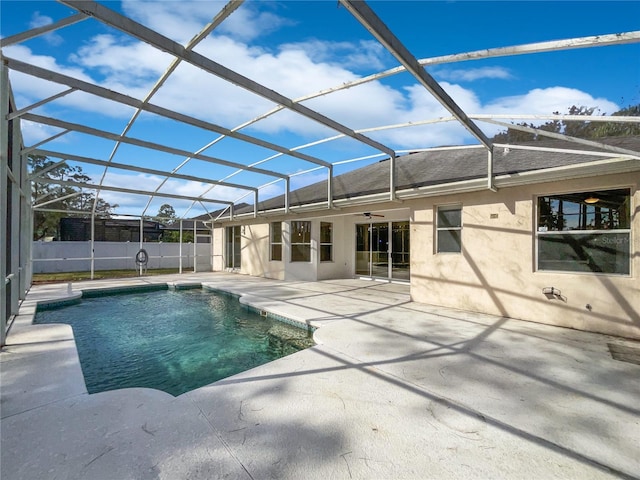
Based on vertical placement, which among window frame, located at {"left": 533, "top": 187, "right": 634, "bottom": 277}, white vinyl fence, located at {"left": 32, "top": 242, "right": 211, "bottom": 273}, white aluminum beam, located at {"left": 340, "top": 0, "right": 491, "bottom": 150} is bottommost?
white vinyl fence, located at {"left": 32, "top": 242, "right": 211, "bottom": 273}

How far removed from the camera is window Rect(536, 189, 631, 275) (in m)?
4.54

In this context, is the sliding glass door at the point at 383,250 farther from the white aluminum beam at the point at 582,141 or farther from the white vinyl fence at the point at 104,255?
the white vinyl fence at the point at 104,255

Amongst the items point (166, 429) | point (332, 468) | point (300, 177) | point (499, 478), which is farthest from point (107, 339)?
point (300, 177)

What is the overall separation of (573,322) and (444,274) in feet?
7.55

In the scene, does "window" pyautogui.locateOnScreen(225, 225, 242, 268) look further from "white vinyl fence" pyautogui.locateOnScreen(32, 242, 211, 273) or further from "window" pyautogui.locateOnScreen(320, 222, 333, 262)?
"window" pyautogui.locateOnScreen(320, 222, 333, 262)

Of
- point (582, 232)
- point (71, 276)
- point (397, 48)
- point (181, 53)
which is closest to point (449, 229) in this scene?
point (582, 232)

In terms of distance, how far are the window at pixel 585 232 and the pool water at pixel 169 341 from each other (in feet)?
15.6

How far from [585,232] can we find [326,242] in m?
7.49

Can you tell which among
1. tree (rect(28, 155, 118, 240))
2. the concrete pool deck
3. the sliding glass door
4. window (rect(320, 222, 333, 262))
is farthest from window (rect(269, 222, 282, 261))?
tree (rect(28, 155, 118, 240))

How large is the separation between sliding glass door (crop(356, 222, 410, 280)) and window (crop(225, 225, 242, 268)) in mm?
6142

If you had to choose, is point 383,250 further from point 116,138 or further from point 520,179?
point 116,138

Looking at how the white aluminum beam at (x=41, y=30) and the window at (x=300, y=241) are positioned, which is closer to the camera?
the white aluminum beam at (x=41, y=30)

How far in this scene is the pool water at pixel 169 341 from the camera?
367 centimetres

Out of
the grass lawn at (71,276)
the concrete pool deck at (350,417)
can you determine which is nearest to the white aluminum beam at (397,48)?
the concrete pool deck at (350,417)
